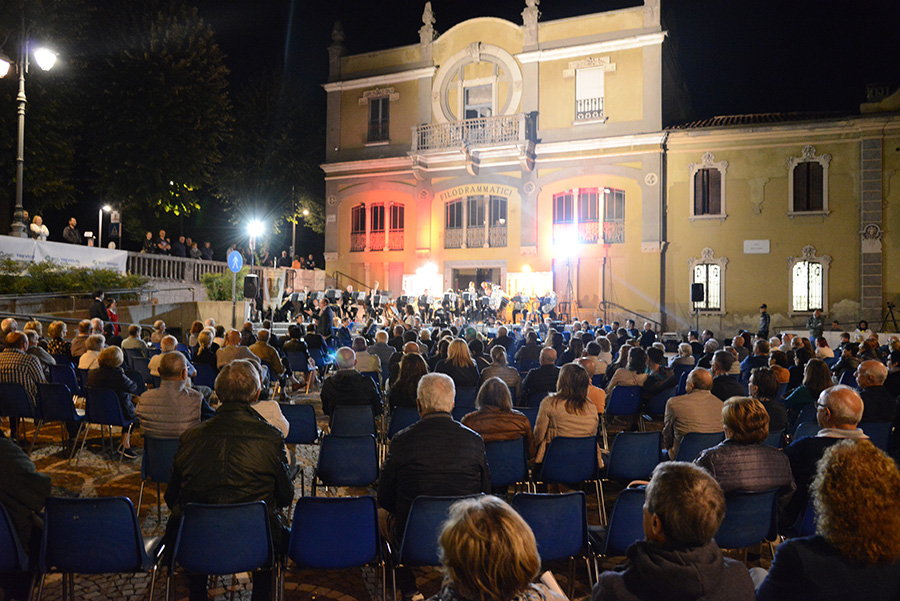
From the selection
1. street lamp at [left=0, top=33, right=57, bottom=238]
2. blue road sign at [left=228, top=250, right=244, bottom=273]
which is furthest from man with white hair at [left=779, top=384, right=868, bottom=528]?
street lamp at [left=0, top=33, right=57, bottom=238]

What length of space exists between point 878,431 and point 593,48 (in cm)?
2047

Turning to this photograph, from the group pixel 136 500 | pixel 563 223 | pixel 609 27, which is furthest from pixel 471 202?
pixel 136 500

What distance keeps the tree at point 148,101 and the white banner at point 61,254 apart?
595 centimetres

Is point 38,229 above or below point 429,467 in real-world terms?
above

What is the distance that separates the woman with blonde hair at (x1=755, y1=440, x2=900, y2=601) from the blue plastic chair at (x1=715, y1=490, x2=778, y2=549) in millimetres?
1618

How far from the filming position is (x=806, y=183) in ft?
70.0

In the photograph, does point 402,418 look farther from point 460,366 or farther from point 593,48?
point 593,48

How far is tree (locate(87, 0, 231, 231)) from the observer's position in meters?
22.0

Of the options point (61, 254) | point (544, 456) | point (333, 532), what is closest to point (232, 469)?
point (333, 532)

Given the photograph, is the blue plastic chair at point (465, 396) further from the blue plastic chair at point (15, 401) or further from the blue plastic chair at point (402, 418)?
the blue plastic chair at point (15, 401)

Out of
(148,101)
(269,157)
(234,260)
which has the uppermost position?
(269,157)

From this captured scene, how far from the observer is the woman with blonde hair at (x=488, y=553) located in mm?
1658

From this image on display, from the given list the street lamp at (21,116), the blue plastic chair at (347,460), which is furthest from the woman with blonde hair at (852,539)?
the street lamp at (21,116)

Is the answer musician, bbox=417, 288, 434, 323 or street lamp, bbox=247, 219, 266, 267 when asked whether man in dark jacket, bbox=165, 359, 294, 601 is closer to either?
street lamp, bbox=247, 219, 266, 267
